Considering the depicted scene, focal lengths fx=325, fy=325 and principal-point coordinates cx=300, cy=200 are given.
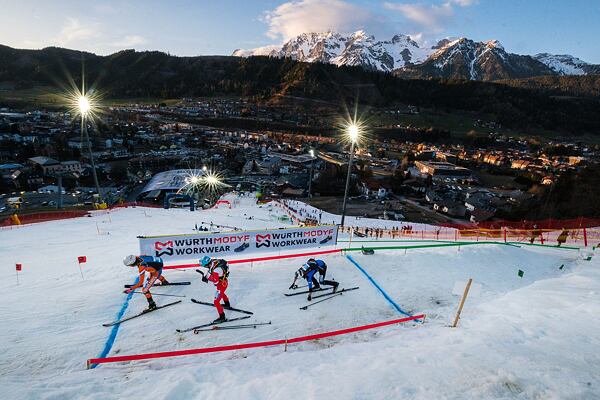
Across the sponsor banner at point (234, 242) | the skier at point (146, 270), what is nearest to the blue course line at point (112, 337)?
the skier at point (146, 270)

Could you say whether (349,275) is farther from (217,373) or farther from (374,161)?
(374,161)

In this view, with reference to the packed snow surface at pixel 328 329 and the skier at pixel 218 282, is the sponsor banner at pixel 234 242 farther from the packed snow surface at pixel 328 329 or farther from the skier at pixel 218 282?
the skier at pixel 218 282

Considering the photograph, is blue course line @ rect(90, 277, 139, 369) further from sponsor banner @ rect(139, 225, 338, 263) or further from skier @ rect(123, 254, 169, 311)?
sponsor banner @ rect(139, 225, 338, 263)

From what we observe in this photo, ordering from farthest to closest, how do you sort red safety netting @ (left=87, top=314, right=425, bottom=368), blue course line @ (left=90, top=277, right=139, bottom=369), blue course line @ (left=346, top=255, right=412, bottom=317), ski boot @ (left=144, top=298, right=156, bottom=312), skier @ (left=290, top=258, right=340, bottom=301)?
skier @ (left=290, top=258, right=340, bottom=301) → blue course line @ (left=346, top=255, right=412, bottom=317) → ski boot @ (left=144, top=298, right=156, bottom=312) → blue course line @ (left=90, top=277, right=139, bottom=369) → red safety netting @ (left=87, top=314, right=425, bottom=368)

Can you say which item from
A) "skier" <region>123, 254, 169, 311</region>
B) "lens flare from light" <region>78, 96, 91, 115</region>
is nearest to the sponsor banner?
"skier" <region>123, 254, 169, 311</region>

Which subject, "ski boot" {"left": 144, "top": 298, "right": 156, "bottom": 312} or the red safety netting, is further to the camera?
"ski boot" {"left": 144, "top": 298, "right": 156, "bottom": 312}

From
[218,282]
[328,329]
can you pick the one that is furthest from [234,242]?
[328,329]
